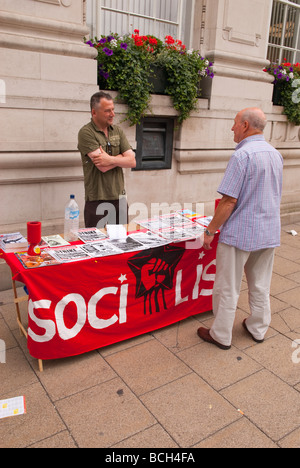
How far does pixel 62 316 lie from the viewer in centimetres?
311

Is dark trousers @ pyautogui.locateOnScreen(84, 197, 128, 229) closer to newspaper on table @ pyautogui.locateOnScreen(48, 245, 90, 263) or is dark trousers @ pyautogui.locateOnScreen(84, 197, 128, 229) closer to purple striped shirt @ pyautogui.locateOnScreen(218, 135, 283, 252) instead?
newspaper on table @ pyautogui.locateOnScreen(48, 245, 90, 263)

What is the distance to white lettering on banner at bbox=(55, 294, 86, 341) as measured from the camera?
10.1 feet

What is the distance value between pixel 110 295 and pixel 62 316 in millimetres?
452

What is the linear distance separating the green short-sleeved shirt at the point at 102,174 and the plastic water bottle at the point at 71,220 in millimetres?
449

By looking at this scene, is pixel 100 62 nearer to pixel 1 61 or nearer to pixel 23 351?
pixel 1 61

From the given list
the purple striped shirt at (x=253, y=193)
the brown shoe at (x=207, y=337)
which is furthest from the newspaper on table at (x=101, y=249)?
the brown shoe at (x=207, y=337)

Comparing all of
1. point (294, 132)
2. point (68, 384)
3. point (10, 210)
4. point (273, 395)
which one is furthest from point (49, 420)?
point (294, 132)

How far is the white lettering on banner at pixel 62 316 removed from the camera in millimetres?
3084

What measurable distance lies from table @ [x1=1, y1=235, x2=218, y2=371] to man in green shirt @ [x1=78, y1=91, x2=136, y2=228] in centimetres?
94

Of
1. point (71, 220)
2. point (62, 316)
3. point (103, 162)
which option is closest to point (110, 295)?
point (62, 316)

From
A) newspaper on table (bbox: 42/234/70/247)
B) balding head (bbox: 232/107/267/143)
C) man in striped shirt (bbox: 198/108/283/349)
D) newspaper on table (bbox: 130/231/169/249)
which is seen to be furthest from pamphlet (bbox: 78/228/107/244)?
balding head (bbox: 232/107/267/143)

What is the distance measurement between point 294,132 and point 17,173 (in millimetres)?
5602

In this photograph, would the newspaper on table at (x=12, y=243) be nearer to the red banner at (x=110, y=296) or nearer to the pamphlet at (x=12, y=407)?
the red banner at (x=110, y=296)

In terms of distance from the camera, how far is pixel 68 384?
9.80 feet
